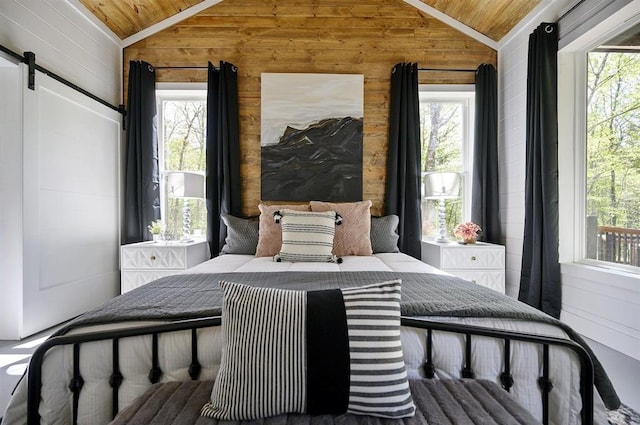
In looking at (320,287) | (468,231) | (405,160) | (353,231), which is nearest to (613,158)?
(468,231)

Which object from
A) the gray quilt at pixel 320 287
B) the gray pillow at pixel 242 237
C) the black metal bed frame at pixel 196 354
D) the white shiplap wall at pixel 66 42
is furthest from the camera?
the gray pillow at pixel 242 237

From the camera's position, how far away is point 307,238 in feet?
7.89

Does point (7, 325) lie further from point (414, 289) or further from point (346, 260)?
point (414, 289)

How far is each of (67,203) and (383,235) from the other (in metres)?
2.64

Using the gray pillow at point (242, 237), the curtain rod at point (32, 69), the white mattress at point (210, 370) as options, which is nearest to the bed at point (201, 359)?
the white mattress at point (210, 370)

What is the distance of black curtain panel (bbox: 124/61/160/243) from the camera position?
327 centimetres

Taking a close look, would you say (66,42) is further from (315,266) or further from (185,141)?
(315,266)

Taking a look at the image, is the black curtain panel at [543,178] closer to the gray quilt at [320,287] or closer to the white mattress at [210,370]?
the gray quilt at [320,287]

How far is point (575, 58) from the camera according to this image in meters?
2.62

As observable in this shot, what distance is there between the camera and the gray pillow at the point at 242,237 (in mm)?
2771

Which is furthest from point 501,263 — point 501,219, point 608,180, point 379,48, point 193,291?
point 193,291

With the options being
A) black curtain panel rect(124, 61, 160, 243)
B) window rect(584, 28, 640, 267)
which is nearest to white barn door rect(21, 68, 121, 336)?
black curtain panel rect(124, 61, 160, 243)

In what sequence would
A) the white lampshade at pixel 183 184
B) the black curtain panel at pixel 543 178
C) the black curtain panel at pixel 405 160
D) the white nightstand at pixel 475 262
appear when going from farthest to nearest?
the black curtain panel at pixel 405 160 → the white lampshade at pixel 183 184 → the white nightstand at pixel 475 262 → the black curtain panel at pixel 543 178

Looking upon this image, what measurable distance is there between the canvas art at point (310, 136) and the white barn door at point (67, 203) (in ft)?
4.93
